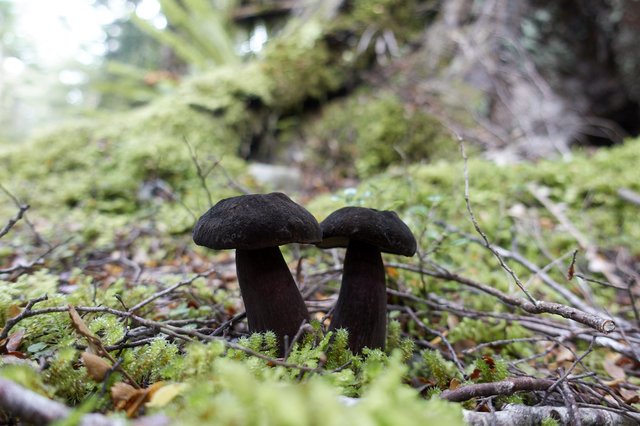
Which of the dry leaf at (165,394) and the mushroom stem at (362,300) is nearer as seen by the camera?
the dry leaf at (165,394)

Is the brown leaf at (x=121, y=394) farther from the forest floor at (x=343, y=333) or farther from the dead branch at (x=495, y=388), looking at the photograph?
the dead branch at (x=495, y=388)

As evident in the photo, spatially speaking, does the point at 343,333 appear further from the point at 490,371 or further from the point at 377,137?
the point at 377,137

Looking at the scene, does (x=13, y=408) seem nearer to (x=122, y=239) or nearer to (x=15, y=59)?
(x=122, y=239)

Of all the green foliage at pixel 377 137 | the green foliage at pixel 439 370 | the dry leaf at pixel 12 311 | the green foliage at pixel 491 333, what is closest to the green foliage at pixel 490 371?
the green foliage at pixel 439 370

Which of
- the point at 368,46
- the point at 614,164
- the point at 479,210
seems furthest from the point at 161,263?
the point at 368,46

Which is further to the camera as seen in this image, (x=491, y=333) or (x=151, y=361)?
(x=491, y=333)

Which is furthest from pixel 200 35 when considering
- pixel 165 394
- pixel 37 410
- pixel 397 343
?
pixel 37 410
